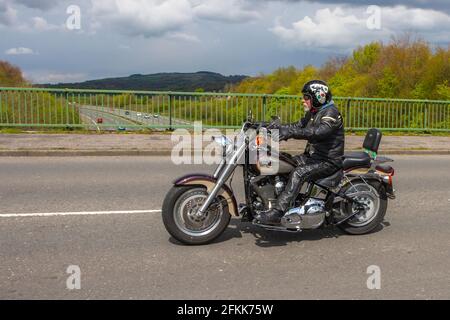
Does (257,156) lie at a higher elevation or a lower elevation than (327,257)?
higher

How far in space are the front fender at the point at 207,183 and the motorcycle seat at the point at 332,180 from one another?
1.00 meters

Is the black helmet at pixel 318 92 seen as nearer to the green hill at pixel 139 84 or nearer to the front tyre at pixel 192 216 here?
the front tyre at pixel 192 216

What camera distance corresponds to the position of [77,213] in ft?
22.1

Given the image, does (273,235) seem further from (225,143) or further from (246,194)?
(225,143)

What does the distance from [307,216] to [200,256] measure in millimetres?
1257

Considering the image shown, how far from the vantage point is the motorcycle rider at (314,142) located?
17.6 ft

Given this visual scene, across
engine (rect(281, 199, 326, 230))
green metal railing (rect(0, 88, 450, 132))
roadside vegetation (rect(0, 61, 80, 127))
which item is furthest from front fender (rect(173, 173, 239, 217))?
roadside vegetation (rect(0, 61, 80, 127))

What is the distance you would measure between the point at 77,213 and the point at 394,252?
4.02 metres

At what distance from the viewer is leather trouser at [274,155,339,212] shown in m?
5.36

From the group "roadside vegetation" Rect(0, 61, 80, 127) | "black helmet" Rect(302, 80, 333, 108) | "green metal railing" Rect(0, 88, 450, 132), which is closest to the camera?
"black helmet" Rect(302, 80, 333, 108)

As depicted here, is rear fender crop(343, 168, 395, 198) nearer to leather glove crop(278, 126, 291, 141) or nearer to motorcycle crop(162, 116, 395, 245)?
motorcycle crop(162, 116, 395, 245)
